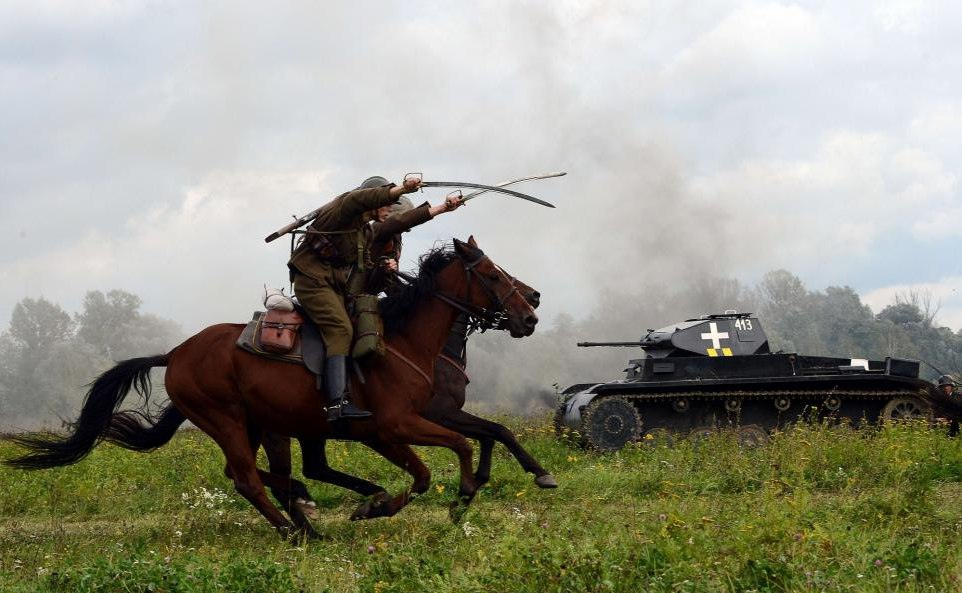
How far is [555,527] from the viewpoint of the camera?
8.95 m

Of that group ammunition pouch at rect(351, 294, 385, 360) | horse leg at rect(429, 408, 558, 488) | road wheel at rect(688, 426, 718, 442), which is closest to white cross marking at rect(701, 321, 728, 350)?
road wheel at rect(688, 426, 718, 442)

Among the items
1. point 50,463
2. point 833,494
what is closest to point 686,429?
point 833,494

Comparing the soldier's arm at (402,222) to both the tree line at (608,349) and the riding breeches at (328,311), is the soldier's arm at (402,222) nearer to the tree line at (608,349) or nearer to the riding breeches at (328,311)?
the riding breeches at (328,311)

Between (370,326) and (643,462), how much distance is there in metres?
5.46

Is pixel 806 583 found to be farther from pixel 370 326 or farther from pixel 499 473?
pixel 499 473

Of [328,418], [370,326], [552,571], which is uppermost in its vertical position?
[370,326]

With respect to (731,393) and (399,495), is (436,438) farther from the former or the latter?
(731,393)

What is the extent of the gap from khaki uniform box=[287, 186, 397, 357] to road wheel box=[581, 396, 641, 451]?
348 inches

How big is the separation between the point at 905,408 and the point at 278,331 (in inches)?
493

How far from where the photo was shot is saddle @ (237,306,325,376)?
10602 mm

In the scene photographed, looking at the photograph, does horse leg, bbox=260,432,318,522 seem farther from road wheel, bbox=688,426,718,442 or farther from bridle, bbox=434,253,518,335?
road wheel, bbox=688,426,718,442

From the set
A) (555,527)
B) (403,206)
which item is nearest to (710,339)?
(403,206)

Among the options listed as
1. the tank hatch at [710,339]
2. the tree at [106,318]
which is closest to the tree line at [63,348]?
the tree at [106,318]

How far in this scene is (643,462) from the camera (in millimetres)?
14844
